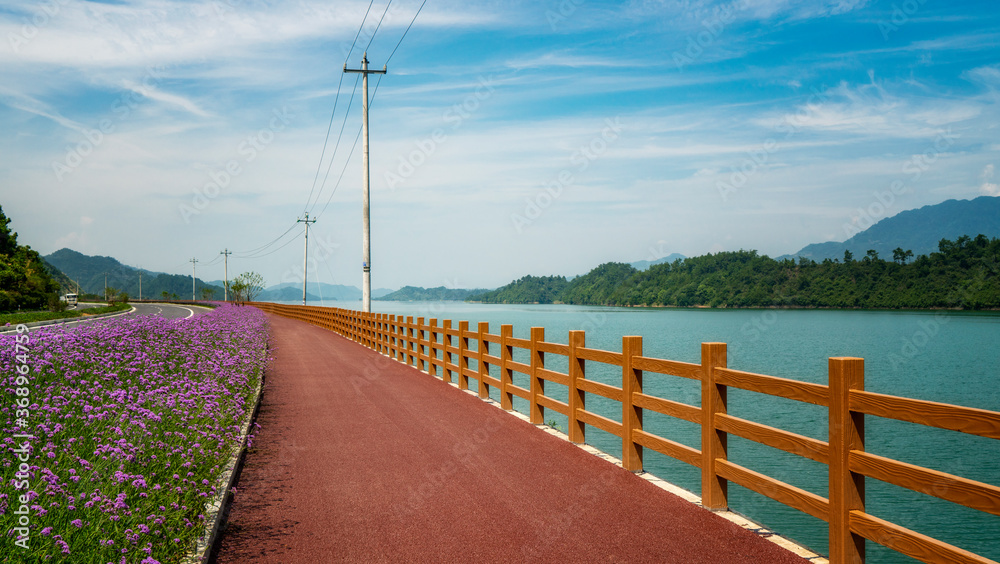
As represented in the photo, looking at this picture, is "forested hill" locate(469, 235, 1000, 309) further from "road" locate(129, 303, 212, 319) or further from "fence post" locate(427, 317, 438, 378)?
"fence post" locate(427, 317, 438, 378)

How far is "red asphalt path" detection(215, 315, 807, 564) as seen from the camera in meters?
4.41

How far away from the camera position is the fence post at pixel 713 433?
525 centimetres

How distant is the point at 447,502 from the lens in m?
5.44

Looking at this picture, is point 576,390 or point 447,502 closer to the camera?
point 447,502

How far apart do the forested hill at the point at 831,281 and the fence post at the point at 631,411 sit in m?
116

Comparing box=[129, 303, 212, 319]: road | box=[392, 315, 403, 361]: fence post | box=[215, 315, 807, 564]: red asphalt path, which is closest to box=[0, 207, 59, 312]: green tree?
box=[129, 303, 212, 319]: road

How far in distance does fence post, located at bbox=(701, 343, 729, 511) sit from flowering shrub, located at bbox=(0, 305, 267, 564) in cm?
378

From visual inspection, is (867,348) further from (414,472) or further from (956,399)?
(414,472)

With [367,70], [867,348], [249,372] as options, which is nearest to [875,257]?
[867,348]

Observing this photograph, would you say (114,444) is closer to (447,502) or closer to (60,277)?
(447,502)

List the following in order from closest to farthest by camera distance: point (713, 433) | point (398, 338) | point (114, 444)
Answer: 1. point (114, 444)
2. point (713, 433)
3. point (398, 338)

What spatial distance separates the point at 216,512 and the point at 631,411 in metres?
3.85

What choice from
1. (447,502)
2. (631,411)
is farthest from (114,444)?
(631,411)

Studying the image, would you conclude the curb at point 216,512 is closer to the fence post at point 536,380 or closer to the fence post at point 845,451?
the fence post at point 536,380
